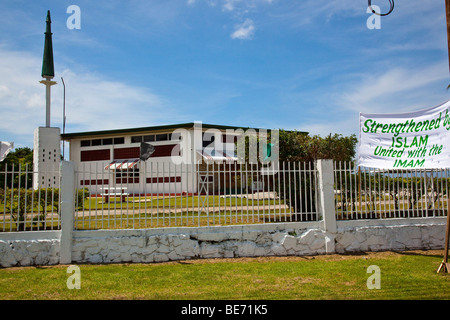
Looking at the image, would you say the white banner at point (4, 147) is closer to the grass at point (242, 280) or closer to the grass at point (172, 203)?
the grass at point (172, 203)

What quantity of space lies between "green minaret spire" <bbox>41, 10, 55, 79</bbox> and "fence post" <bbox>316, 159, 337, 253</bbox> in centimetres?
1959

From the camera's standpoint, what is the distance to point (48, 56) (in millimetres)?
22234

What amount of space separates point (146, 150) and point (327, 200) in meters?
21.9

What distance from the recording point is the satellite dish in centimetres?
2804

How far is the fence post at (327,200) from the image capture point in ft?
26.6

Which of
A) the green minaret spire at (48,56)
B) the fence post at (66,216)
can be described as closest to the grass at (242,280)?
the fence post at (66,216)

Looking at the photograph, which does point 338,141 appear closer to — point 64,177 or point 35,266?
point 64,177

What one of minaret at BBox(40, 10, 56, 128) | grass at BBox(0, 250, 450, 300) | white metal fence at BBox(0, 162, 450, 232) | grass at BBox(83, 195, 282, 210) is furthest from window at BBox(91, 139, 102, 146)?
grass at BBox(0, 250, 450, 300)

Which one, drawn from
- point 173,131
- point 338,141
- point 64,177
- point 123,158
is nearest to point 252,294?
point 64,177

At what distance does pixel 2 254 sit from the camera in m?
6.98

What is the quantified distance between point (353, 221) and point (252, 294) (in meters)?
3.80

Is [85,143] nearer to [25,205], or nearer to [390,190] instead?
[25,205]

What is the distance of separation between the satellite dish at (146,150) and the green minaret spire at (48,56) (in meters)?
8.50
